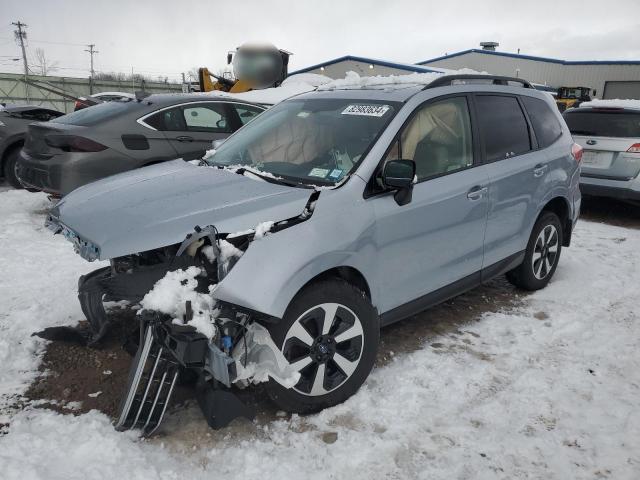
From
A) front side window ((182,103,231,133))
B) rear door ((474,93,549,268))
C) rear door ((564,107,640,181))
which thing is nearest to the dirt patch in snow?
rear door ((564,107,640,181))

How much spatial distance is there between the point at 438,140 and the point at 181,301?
211 cm

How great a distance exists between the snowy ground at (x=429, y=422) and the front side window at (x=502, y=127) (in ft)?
4.50

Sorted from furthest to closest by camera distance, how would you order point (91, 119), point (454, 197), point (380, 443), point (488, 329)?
point (91, 119) < point (488, 329) < point (454, 197) < point (380, 443)

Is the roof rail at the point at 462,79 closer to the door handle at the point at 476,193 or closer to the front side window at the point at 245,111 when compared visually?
the door handle at the point at 476,193

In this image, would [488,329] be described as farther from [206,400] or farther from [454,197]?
[206,400]

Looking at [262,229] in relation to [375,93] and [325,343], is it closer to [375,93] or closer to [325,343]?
[325,343]

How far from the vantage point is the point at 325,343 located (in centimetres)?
279

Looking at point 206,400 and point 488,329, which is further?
point 488,329

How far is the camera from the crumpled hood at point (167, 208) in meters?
2.49

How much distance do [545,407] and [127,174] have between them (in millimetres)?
3050

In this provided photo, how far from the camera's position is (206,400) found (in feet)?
8.32

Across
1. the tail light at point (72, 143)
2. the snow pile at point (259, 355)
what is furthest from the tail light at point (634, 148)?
the tail light at point (72, 143)

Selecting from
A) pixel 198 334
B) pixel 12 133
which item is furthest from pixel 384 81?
pixel 12 133

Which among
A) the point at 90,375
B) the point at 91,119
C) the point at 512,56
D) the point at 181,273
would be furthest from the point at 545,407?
the point at 512,56
